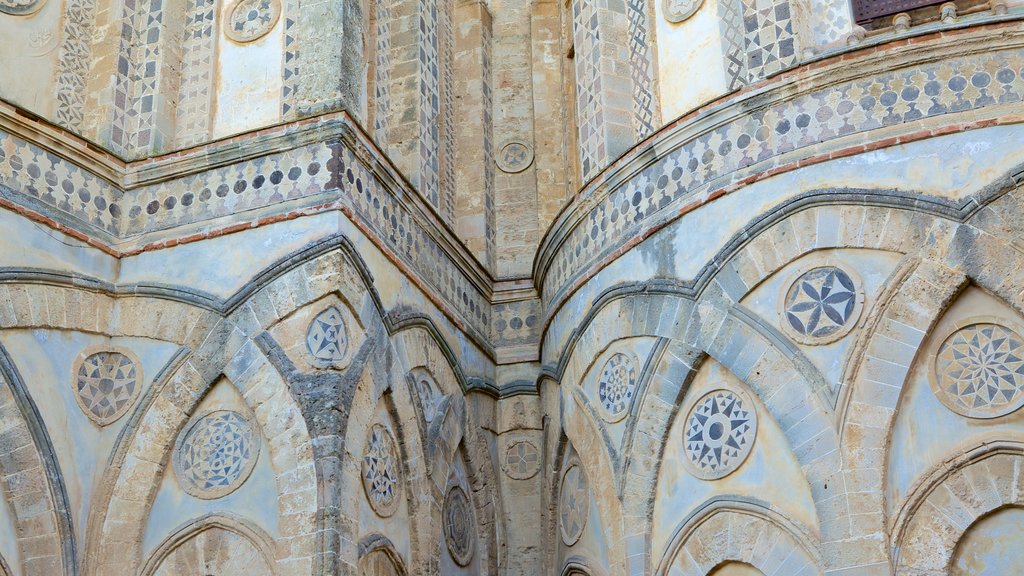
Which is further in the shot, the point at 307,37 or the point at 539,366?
the point at 539,366

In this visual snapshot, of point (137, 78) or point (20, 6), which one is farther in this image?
point (137, 78)

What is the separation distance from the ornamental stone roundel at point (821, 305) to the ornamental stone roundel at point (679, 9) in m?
2.58

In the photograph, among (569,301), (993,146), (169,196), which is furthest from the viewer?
(569,301)

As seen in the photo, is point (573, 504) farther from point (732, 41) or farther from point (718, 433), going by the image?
point (732, 41)

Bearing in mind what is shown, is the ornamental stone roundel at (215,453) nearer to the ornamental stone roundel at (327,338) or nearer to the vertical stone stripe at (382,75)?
the ornamental stone roundel at (327,338)

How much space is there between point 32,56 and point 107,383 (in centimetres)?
250

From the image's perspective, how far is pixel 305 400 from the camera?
910cm

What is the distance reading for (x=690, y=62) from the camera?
Answer: 1075 centimetres

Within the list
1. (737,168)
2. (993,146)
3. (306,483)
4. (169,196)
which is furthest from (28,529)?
(993,146)

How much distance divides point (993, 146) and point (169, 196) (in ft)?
17.4

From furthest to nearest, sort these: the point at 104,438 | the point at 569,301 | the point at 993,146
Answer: the point at 569,301, the point at 104,438, the point at 993,146

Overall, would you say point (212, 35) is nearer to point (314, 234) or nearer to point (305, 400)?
point (314, 234)

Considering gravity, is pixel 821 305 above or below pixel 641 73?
below

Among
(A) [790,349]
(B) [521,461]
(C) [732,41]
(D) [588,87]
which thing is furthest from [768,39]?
(B) [521,461]
